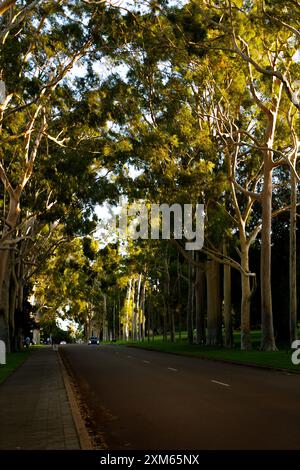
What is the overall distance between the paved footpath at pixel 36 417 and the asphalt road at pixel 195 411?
0.53 meters

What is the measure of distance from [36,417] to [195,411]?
9.52 feet

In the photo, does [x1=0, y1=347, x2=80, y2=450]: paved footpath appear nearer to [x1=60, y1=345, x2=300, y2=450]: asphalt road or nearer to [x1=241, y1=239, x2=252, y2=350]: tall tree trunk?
[x1=60, y1=345, x2=300, y2=450]: asphalt road

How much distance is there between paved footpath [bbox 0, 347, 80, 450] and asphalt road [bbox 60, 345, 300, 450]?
1.75ft

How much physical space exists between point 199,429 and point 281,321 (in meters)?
42.7

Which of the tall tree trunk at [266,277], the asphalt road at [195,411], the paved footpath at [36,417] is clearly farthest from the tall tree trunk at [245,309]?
the paved footpath at [36,417]

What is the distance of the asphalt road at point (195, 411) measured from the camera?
9078 millimetres

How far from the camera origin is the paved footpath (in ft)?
29.5

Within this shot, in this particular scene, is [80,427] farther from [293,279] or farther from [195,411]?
[293,279]

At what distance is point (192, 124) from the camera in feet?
115

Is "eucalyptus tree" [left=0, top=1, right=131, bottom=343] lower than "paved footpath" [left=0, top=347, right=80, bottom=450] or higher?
higher

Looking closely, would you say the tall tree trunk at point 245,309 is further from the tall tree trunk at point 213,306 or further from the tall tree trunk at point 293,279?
the tall tree trunk at point 213,306

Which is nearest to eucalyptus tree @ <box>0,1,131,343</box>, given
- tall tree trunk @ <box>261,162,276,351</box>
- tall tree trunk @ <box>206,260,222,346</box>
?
tall tree trunk @ <box>261,162,276,351</box>

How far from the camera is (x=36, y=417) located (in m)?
11.6

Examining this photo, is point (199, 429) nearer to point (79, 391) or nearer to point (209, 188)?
point (79, 391)
